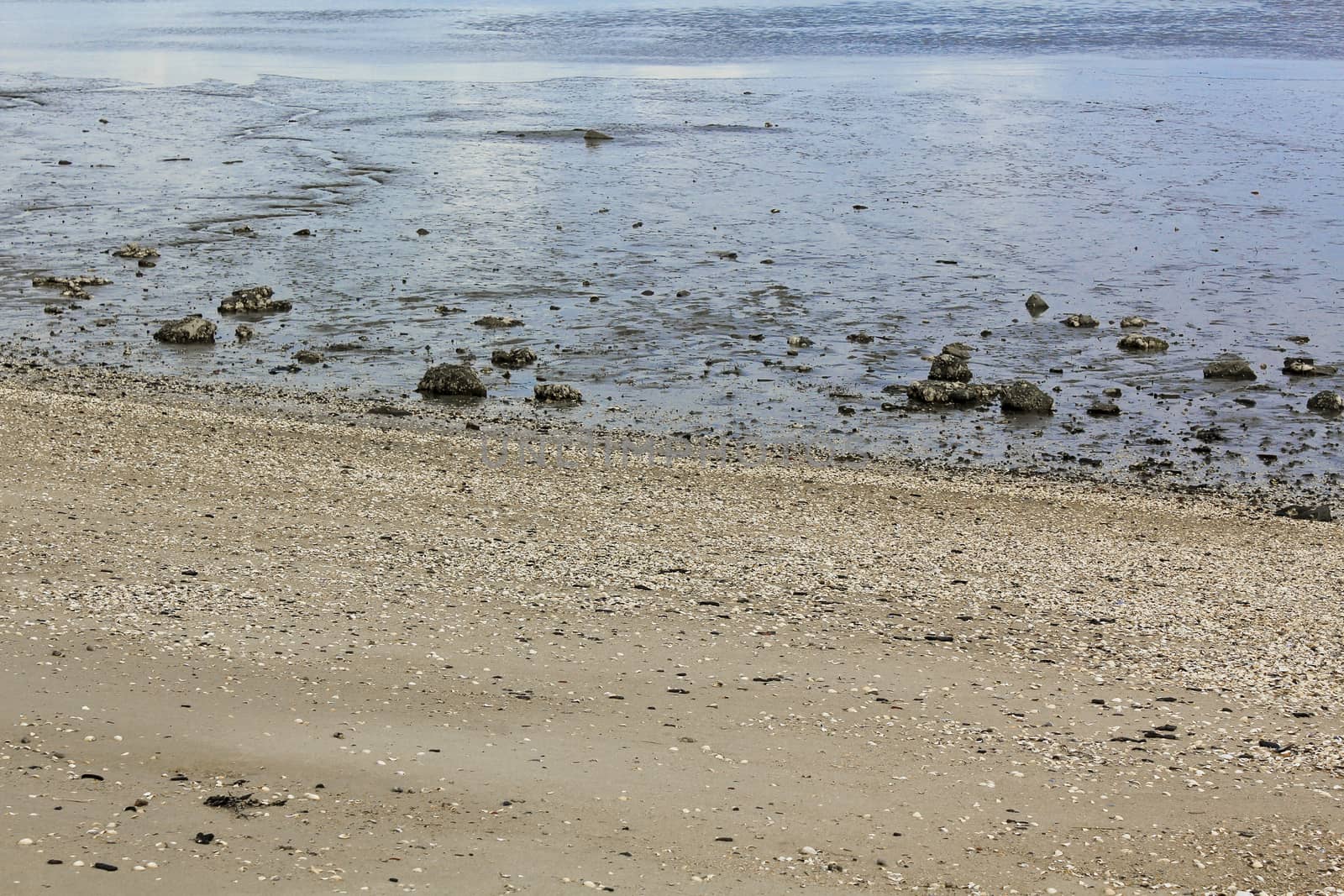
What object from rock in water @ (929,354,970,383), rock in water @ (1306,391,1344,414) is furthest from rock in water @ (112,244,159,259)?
rock in water @ (1306,391,1344,414)

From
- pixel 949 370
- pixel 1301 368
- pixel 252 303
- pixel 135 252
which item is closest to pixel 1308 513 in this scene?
pixel 949 370

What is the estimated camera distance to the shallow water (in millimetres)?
16172

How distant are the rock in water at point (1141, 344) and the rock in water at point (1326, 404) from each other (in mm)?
2493

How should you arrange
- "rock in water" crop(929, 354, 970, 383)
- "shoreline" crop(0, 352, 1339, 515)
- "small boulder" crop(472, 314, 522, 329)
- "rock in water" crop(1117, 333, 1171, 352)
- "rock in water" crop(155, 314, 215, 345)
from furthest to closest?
"small boulder" crop(472, 314, 522, 329), "rock in water" crop(1117, 333, 1171, 352), "rock in water" crop(155, 314, 215, 345), "rock in water" crop(929, 354, 970, 383), "shoreline" crop(0, 352, 1339, 515)

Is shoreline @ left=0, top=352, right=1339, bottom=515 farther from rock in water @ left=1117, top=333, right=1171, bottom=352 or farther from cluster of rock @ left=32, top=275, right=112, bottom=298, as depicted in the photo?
rock in water @ left=1117, top=333, right=1171, bottom=352

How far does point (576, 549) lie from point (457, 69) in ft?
159

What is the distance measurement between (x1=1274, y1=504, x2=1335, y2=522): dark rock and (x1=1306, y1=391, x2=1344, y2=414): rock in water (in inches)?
126

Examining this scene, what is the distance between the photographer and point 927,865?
625 cm

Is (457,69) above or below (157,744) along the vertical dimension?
above

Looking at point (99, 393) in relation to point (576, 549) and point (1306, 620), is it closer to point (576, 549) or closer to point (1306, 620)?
point (576, 549)

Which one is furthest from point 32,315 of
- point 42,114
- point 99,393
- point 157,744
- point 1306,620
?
point 42,114

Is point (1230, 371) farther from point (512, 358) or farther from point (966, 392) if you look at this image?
point (512, 358)

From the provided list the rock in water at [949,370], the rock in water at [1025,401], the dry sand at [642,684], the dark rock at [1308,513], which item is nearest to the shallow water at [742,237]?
the rock in water at [1025,401]

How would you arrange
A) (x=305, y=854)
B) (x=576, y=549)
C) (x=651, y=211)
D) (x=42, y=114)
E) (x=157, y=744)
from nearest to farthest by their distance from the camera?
(x=305, y=854), (x=157, y=744), (x=576, y=549), (x=651, y=211), (x=42, y=114)
